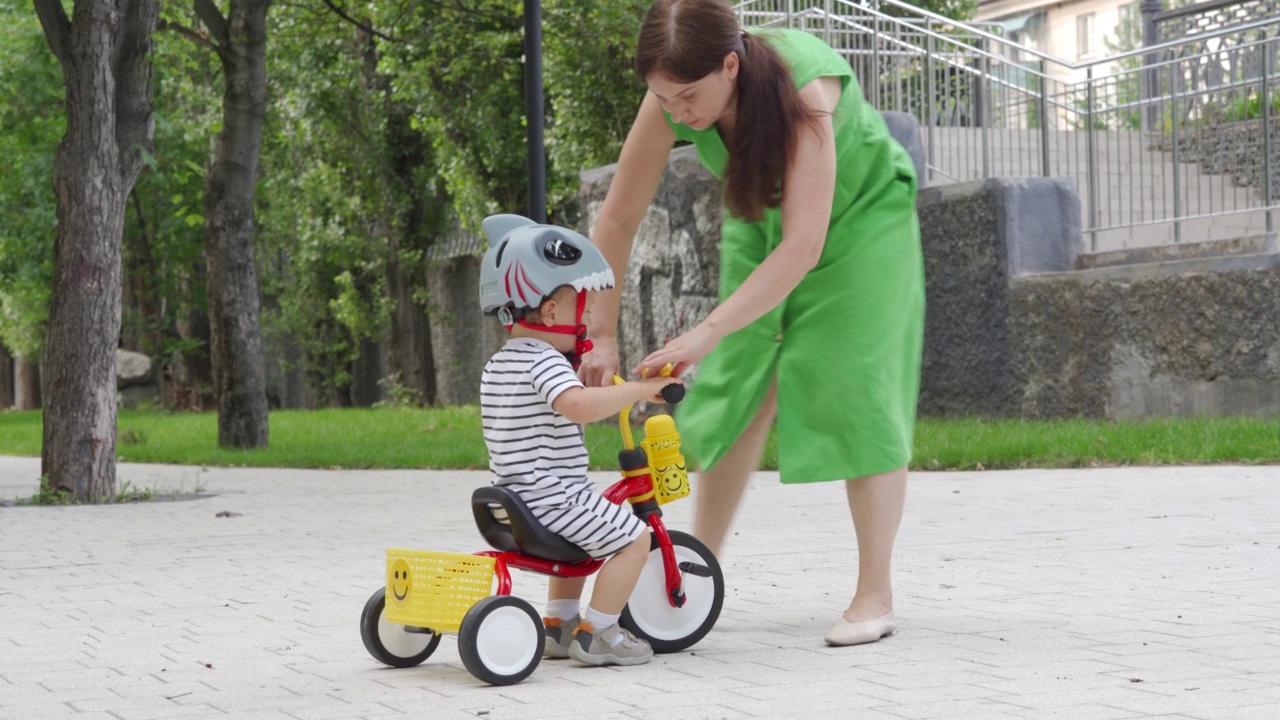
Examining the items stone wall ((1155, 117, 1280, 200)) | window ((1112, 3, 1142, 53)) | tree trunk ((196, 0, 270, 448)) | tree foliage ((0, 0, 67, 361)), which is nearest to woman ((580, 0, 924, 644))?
stone wall ((1155, 117, 1280, 200))

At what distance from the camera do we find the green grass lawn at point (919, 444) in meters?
9.69

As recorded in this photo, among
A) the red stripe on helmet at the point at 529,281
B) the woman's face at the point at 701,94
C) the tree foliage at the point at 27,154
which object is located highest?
the tree foliage at the point at 27,154

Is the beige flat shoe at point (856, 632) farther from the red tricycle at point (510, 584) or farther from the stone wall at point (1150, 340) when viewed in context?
the stone wall at point (1150, 340)

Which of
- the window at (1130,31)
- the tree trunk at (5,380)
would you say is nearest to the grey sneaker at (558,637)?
the tree trunk at (5,380)

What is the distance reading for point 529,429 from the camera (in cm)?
395

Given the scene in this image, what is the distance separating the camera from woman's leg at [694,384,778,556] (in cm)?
456

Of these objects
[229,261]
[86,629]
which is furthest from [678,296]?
[86,629]

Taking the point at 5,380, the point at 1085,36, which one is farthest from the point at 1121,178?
the point at 1085,36

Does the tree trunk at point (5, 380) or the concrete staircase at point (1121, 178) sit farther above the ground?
the concrete staircase at point (1121, 178)

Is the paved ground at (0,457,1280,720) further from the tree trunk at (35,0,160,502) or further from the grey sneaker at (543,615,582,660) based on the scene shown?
the tree trunk at (35,0,160,502)

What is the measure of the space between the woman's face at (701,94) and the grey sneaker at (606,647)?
128 cm

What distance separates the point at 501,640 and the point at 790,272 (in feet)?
3.77

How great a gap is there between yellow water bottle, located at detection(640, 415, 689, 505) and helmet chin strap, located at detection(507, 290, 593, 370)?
0.86 ft

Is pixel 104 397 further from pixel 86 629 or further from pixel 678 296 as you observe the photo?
pixel 678 296
